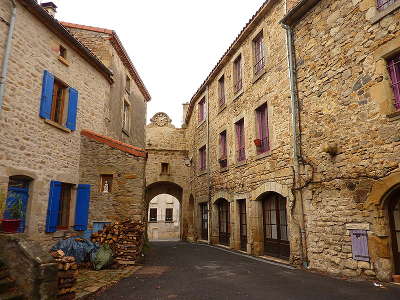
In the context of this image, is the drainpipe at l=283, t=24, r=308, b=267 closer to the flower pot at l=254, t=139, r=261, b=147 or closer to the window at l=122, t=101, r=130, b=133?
the flower pot at l=254, t=139, r=261, b=147

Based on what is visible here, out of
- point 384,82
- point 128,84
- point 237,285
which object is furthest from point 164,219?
point 384,82

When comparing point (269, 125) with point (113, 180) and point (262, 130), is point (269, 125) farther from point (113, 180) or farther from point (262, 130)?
point (113, 180)

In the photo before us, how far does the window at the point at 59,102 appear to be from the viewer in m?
7.29

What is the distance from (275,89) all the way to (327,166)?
3.01m

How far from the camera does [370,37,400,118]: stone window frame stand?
17.5 feet

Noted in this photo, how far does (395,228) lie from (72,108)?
8.44 m

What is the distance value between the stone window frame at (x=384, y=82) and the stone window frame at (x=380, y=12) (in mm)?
569

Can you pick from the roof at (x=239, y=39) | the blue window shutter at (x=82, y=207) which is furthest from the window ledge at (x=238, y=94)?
the blue window shutter at (x=82, y=207)

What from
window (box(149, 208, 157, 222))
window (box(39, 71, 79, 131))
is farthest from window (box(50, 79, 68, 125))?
window (box(149, 208, 157, 222))

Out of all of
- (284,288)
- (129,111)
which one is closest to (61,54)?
(129,111)

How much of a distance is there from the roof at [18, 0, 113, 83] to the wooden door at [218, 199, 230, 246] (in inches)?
275

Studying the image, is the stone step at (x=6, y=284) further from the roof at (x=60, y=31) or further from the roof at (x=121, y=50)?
the roof at (x=121, y=50)

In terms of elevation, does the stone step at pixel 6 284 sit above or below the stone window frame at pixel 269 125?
below

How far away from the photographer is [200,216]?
14.8m
